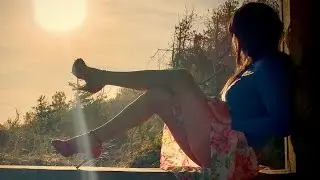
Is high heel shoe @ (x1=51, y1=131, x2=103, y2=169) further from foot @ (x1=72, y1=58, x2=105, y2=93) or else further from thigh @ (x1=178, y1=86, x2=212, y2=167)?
thigh @ (x1=178, y1=86, x2=212, y2=167)

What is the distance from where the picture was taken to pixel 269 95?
1993 mm

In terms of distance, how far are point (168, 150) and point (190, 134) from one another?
0.85 ft

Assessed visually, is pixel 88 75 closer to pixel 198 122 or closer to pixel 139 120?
pixel 139 120

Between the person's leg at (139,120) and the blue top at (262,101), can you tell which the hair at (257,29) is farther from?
the person's leg at (139,120)

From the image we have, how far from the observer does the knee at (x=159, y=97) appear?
7.14 feet

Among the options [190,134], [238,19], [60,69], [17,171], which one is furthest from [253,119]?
[60,69]

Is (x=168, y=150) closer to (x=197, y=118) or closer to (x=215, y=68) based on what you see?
(x=197, y=118)

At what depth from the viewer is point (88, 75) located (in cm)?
213

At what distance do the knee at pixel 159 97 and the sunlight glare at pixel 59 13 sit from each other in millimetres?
1454

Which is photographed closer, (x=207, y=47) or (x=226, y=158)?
(x=226, y=158)

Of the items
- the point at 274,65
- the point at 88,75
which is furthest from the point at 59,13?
the point at 274,65

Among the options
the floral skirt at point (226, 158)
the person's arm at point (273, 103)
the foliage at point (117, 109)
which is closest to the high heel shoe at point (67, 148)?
the floral skirt at point (226, 158)

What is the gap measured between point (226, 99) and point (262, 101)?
18cm

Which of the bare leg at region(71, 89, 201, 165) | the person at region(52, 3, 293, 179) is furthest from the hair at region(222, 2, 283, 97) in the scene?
the bare leg at region(71, 89, 201, 165)
